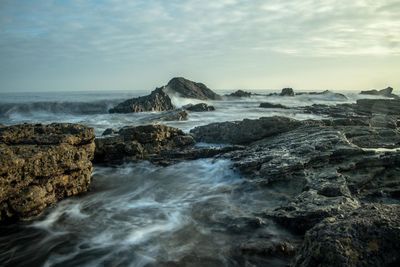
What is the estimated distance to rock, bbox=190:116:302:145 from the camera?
14.9 meters

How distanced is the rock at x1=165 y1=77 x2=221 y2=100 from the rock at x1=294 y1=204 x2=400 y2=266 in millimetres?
44766

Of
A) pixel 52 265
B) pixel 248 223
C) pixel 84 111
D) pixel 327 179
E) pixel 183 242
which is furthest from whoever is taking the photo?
pixel 84 111

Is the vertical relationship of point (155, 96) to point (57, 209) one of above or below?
above

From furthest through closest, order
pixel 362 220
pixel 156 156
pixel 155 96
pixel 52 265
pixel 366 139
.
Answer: pixel 155 96 < pixel 156 156 < pixel 366 139 < pixel 52 265 < pixel 362 220

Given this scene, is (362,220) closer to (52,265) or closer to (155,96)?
(52,265)

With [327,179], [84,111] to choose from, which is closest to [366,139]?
[327,179]

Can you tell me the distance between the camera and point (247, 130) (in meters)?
15.4

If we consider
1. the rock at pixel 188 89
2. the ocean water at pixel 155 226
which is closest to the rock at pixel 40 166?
the ocean water at pixel 155 226

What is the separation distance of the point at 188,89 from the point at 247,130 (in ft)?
118

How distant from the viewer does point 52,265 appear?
20.1ft

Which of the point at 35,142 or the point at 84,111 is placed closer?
the point at 35,142

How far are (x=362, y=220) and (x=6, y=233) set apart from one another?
6443 mm

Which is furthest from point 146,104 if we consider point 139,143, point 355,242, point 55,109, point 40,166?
point 355,242

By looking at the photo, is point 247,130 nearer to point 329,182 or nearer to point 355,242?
point 329,182
